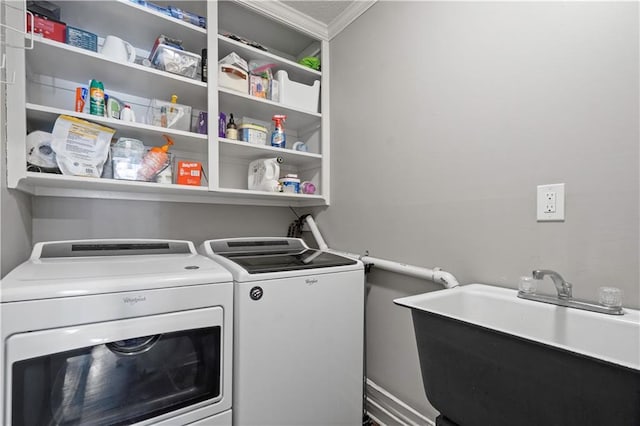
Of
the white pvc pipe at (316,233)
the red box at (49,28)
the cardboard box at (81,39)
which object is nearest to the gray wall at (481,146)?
the white pvc pipe at (316,233)

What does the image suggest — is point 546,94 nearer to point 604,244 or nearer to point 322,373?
point 604,244

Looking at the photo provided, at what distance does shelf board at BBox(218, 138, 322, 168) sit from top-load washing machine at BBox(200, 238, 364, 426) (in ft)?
1.89

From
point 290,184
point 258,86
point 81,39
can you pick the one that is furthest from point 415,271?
point 81,39

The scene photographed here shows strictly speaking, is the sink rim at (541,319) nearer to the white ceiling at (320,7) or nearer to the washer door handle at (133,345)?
the washer door handle at (133,345)

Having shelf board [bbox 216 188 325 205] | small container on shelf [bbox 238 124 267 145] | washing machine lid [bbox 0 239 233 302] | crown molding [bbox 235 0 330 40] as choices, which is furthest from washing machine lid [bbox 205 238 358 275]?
crown molding [bbox 235 0 330 40]

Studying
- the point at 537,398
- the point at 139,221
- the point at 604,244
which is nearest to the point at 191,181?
the point at 139,221

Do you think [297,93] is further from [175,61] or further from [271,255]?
[271,255]

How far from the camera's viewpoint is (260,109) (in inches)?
70.6

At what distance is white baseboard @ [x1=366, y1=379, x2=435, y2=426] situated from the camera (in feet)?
4.52

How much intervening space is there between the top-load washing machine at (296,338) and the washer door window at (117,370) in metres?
0.12

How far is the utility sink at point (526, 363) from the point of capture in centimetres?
56

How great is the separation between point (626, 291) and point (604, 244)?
0.14 m

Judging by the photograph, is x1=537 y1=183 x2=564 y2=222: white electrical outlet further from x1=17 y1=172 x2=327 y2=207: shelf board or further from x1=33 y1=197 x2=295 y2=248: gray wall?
x1=33 y1=197 x2=295 y2=248: gray wall

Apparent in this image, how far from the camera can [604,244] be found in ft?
2.85
